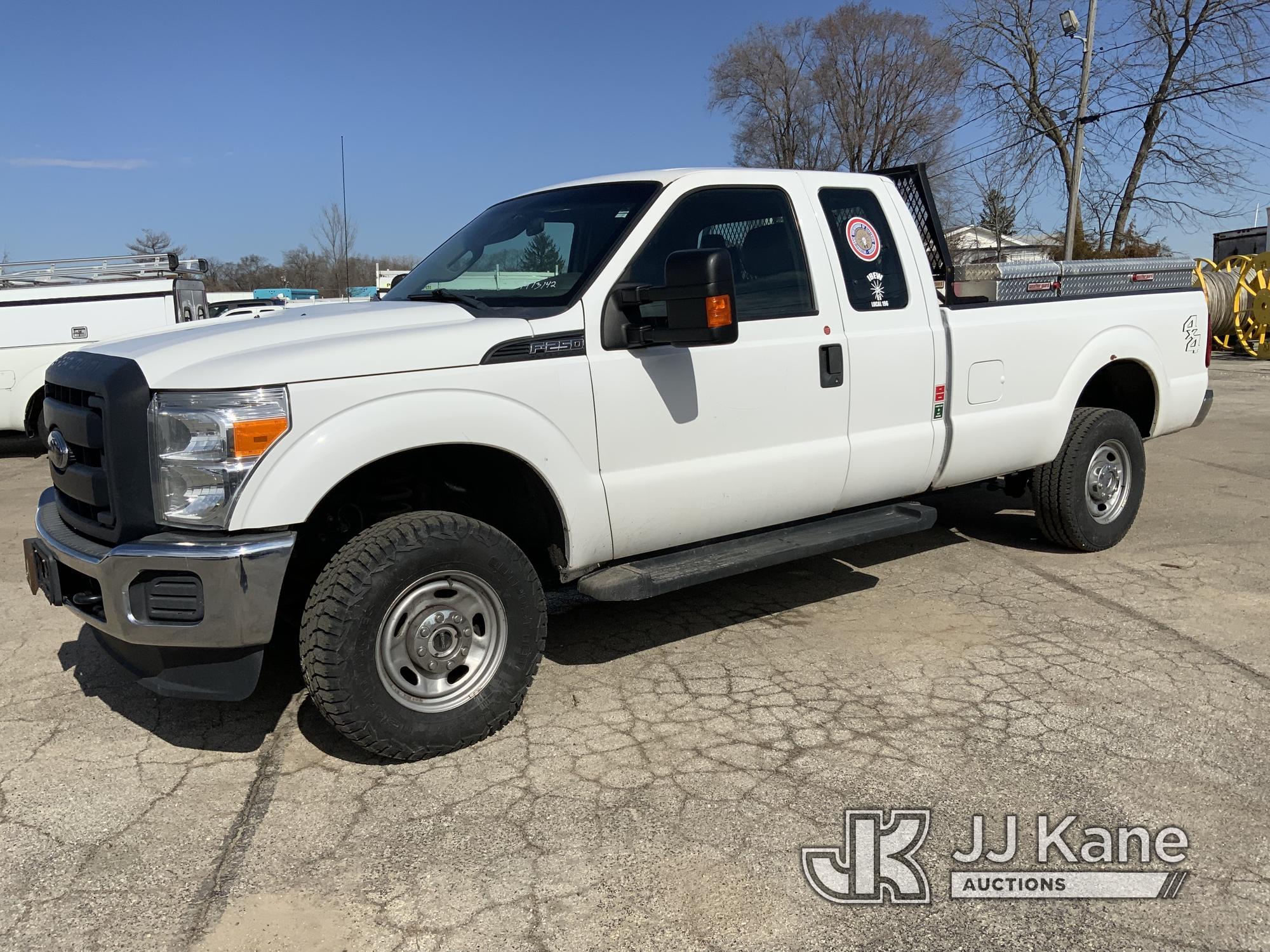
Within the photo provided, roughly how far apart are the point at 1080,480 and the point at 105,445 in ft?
16.0

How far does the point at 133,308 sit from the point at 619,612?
9.68 m

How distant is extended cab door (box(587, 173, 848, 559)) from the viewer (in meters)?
4.00

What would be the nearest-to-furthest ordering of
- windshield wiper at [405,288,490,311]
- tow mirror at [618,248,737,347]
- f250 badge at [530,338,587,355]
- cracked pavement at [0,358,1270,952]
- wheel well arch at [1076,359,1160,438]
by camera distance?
cracked pavement at [0,358,1270,952] → tow mirror at [618,248,737,347] → f250 badge at [530,338,587,355] → windshield wiper at [405,288,490,311] → wheel well arch at [1076,359,1160,438]

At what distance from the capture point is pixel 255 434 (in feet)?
10.5

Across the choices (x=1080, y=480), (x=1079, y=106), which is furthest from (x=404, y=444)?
(x=1079, y=106)

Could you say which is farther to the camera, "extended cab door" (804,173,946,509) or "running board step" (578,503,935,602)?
"extended cab door" (804,173,946,509)

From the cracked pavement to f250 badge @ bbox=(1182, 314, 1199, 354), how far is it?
1.55 meters

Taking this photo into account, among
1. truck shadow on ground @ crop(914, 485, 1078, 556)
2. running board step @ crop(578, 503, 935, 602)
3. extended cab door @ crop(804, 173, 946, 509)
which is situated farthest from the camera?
truck shadow on ground @ crop(914, 485, 1078, 556)

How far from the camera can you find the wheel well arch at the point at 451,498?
379cm

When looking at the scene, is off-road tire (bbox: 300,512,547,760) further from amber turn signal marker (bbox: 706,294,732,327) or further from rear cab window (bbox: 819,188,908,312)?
rear cab window (bbox: 819,188,908,312)

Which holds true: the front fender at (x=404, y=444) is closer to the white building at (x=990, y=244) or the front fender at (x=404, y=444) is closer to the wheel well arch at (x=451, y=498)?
the wheel well arch at (x=451, y=498)

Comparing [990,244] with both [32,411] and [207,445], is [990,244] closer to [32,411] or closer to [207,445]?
[32,411]

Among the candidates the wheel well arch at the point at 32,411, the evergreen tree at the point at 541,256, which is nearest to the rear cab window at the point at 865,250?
the evergreen tree at the point at 541,256

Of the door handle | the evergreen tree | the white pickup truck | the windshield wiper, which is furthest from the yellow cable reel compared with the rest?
the windshield wiper
